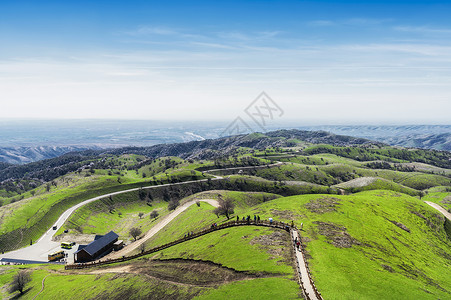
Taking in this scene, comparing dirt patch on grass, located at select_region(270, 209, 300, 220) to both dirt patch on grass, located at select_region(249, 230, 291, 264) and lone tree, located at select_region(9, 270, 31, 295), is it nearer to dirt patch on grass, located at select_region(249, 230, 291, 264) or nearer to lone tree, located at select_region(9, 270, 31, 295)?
dirt patch on grass, located at select_region(249, 230, 291, 264)

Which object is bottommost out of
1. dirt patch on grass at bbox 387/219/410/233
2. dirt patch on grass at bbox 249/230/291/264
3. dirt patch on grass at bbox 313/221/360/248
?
dirt patch on grass at bbox 387/219/410/233

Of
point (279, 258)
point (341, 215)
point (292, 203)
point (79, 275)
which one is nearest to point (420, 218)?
point (341, 215)

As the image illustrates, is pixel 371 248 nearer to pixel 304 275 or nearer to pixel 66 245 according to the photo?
pixel 304 275

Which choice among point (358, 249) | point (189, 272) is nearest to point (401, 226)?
point (358, 249)

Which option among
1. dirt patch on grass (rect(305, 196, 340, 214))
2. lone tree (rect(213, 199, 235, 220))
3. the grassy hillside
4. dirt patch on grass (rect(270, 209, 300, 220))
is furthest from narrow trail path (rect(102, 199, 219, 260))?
dirt patch on grass (rect(305, 196, 340, 214))

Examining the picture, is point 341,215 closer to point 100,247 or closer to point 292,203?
point 292,203

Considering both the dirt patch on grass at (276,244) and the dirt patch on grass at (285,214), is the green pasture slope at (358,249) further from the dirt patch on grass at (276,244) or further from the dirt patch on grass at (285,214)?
the dirt patch on grass at (276,244)
